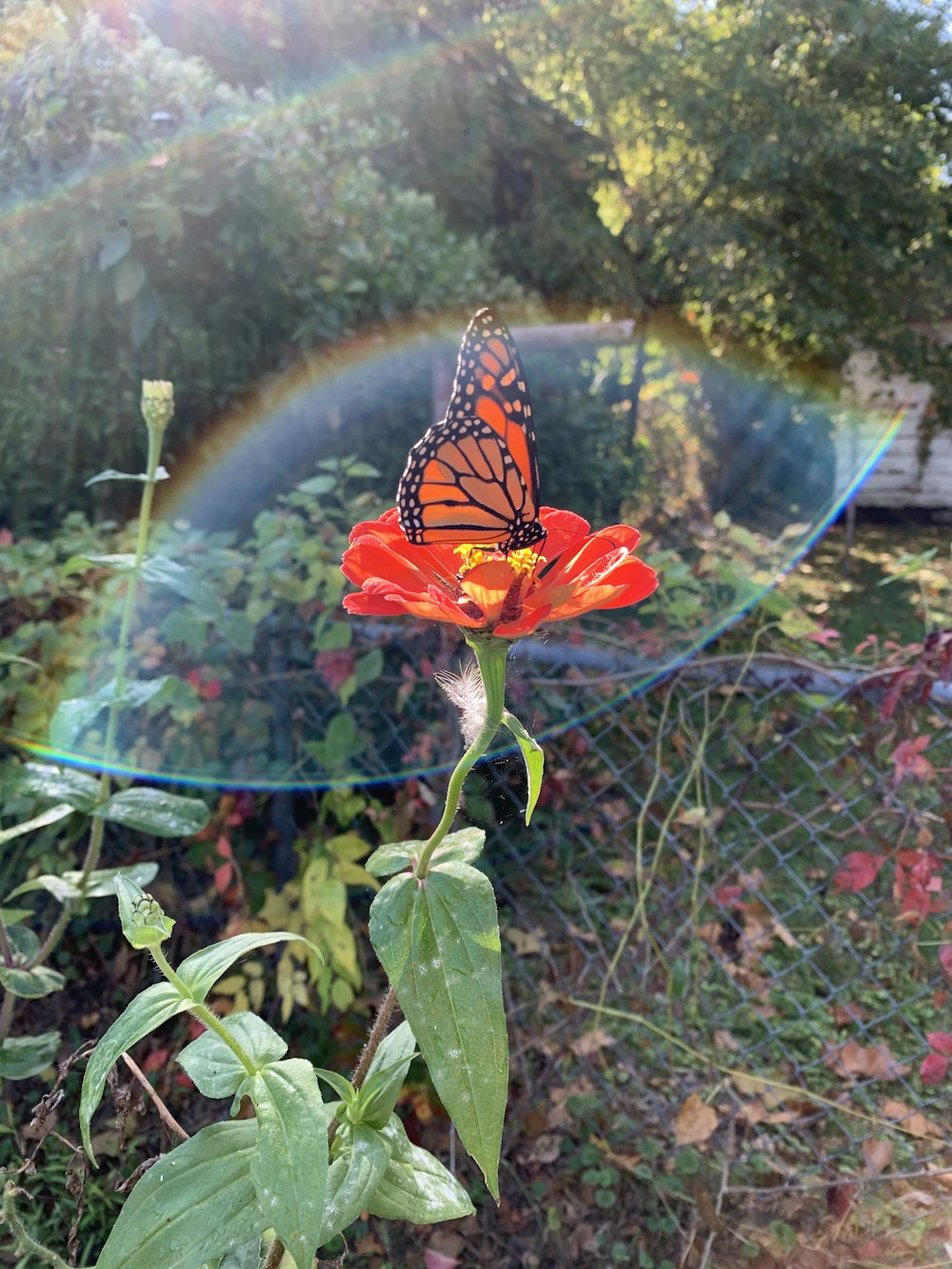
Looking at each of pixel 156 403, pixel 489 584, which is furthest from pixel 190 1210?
pixel 156 403

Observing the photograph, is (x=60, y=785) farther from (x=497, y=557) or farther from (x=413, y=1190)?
Answer: (x=497, y=557)

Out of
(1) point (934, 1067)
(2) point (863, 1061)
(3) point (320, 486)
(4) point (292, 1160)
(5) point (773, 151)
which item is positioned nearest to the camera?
(4) point (292, 1160)

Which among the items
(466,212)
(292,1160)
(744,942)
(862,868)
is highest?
(466,212)

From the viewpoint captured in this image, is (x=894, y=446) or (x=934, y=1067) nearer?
(x=934, y=1067)

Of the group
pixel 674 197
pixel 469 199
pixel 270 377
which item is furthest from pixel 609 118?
pixel 270 377

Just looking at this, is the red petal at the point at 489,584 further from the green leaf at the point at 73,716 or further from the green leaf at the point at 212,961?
the green leaf at the point at 73,716
